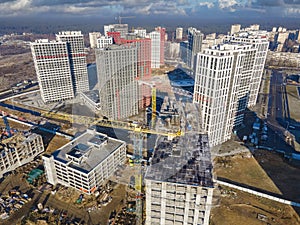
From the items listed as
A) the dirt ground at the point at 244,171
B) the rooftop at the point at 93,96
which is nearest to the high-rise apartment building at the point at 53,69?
the rooftop at the point at 93,96

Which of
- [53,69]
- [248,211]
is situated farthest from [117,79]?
[248,211]

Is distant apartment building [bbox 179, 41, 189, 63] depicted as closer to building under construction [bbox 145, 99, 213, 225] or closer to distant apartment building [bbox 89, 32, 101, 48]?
distant apartment building [bbox 89, 32, 101, 48]

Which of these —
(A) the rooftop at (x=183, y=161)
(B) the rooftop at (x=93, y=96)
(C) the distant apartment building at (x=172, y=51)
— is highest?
(A) the rooftop at (x=183, y=161)

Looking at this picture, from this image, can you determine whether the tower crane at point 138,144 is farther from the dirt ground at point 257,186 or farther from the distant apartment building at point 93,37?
the distant apartment building at point 93,37

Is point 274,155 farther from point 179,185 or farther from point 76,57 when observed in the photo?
point 76,57

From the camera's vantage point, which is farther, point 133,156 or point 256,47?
point 256,47

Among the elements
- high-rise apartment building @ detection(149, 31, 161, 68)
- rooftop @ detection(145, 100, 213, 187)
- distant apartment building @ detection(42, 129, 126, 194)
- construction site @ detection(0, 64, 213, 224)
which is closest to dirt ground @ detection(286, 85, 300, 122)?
construction site @ detection(0, 64, 213, 224)
